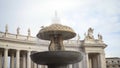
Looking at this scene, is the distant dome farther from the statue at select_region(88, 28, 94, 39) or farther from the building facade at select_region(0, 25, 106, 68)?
the statue at select_region(88, 28, 94, 39)

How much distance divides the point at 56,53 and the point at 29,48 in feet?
97.1

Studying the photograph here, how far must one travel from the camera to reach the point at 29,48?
53.9 meters

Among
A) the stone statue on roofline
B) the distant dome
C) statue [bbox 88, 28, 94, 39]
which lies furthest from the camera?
statue [bbox 88, 28, 94, 39]

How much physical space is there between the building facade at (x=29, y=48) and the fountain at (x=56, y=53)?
50.2ft

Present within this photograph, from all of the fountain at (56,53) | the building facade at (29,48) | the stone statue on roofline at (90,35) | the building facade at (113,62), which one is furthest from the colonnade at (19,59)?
the building facade at (113,62)

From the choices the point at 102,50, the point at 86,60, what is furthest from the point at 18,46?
the point at 102,50

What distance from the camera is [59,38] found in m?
29.4

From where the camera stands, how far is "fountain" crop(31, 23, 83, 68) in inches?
990

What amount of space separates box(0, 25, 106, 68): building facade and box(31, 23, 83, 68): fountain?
1530 centimetres

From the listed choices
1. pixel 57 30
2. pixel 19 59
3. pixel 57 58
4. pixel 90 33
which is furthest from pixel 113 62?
pixel 57 58

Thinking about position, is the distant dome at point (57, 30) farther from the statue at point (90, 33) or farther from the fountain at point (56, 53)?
the statue at point (90, 33)

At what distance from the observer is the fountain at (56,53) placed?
2516 centimetres

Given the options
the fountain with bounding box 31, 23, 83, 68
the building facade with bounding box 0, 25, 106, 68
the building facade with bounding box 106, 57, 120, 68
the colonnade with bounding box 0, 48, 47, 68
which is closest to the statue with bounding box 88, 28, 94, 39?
the building facade with bounding box 0, 25, 106, 68

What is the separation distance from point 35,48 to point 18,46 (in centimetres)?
425
